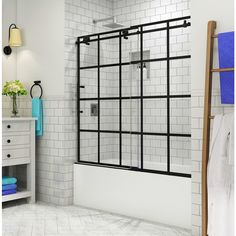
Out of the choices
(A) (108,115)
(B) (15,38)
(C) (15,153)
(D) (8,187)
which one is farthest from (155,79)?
(D) (8,187)

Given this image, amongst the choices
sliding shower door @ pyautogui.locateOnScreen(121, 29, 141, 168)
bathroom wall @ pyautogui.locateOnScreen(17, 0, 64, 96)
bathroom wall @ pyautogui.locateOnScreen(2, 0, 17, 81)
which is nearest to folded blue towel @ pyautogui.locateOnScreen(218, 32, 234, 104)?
sliding shower door @ pyautogui.locateOnScreen(121, 29, 141, 168)

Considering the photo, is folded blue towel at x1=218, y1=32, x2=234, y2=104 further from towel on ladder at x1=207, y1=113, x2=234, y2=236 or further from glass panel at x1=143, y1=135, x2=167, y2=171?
glass panel at x1=143, y1=135, x2=167, y2=171

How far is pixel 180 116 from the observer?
140 inches

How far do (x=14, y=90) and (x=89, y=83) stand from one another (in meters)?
0.88

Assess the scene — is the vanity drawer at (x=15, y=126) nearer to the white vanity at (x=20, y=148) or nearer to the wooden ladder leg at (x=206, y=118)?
the white vanity at (x=20, y=148)

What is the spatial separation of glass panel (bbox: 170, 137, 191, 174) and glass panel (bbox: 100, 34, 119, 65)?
1.12 metres

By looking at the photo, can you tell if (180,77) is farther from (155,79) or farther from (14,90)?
(14,90)

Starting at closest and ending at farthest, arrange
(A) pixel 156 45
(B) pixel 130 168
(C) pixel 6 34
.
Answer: (A) pixel 156 45
(B) pixel 130 168
(C) pixel 6 34

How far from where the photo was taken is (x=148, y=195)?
12.0 feet

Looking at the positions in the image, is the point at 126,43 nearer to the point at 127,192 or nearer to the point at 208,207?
the point at 127,192

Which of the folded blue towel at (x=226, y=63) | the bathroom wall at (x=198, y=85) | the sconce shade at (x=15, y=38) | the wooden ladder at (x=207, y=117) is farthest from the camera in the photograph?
the sconce shade at (x=15, y=38)

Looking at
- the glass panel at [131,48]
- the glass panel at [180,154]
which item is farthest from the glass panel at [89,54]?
the glass panel at [180,154]

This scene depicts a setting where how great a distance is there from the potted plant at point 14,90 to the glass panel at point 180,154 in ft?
6.29

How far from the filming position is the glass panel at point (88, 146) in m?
4.26
